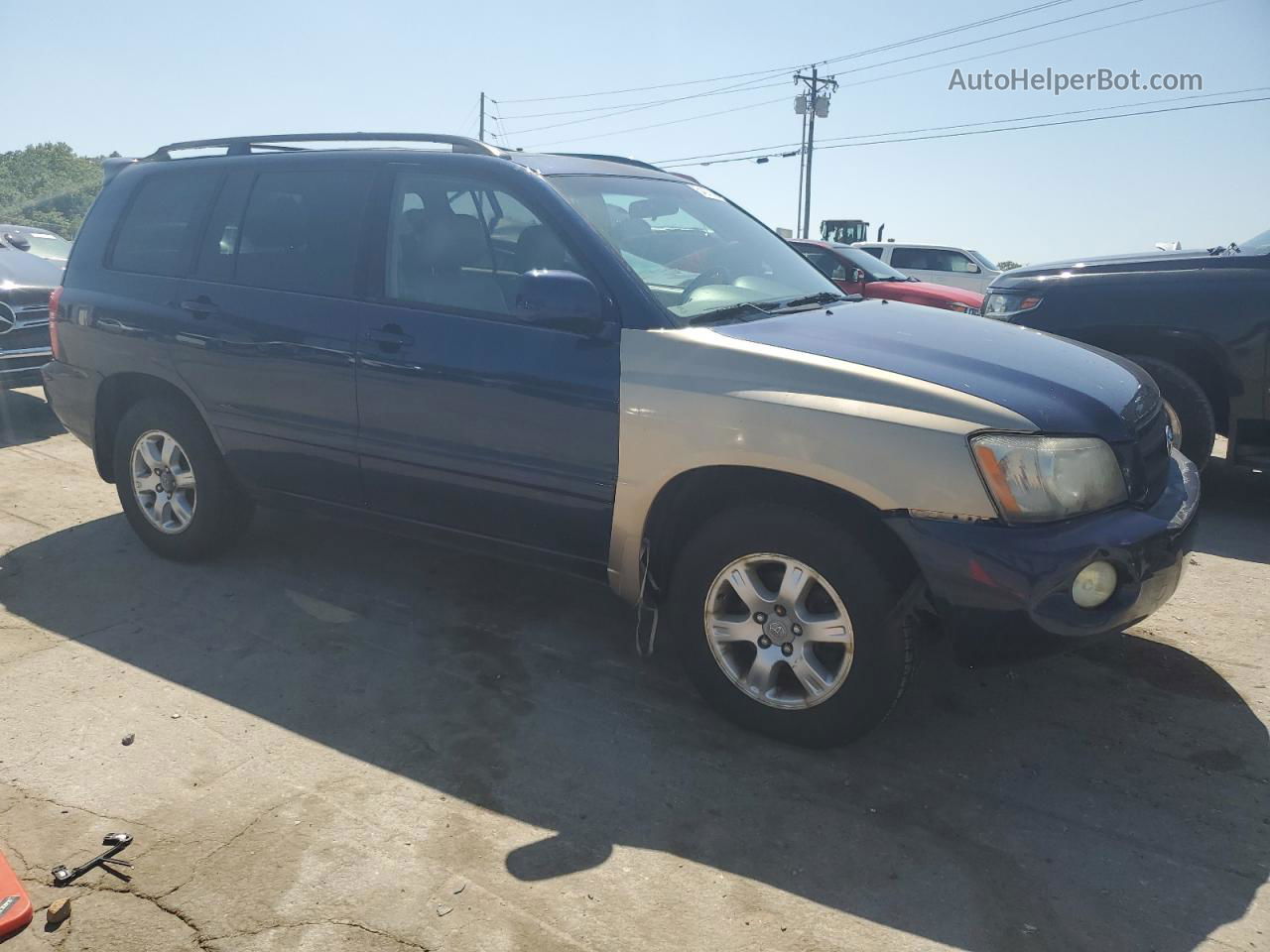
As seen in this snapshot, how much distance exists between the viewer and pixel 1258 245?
233 inches

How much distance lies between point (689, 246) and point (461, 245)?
877mm

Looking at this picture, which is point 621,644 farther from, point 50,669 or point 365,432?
point 50,669

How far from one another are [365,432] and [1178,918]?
10.2 ft

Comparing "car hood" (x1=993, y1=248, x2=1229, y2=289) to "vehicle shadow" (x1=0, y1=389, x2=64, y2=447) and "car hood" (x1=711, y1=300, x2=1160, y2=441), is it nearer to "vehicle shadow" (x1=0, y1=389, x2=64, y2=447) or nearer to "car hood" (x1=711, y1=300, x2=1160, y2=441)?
"car hood" (x1=711, y1=300, x2=1160, y2=441)

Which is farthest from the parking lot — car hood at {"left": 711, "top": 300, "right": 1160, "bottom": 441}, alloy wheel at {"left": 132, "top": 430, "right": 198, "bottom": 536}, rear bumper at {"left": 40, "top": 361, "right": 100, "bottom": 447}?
car hood at {"left": 711, "top": 300, "right": 1160, "bottom": 441}

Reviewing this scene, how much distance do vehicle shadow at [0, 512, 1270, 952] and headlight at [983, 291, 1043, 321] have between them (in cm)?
275

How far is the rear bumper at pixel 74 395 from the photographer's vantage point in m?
4.97

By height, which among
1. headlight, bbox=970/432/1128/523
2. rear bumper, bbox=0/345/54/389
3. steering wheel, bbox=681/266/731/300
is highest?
steering wheel, bbox=681/266/731/300

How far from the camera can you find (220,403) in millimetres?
4469

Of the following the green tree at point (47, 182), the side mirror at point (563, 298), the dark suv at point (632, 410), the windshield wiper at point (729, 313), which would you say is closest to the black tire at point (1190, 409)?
the dark suv at point (632, 410)

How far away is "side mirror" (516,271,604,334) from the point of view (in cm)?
328

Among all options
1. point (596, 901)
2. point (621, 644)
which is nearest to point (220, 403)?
point (621, 644)

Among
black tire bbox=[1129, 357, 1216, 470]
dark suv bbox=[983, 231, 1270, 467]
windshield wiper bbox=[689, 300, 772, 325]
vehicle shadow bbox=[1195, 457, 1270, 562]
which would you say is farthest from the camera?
black tire bbox=[1129, 357, 1216, 470]

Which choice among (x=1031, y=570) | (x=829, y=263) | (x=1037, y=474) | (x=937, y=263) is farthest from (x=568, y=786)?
(x=937, y=263)
